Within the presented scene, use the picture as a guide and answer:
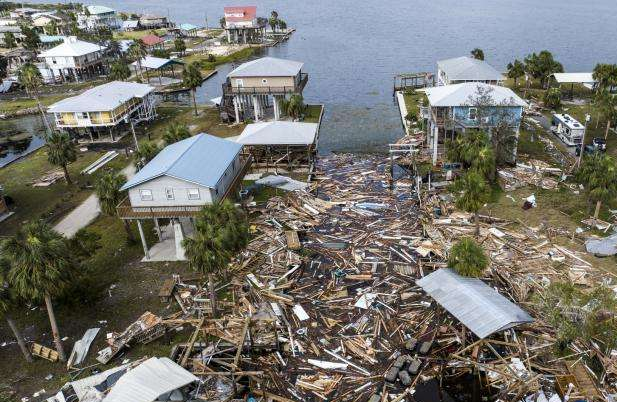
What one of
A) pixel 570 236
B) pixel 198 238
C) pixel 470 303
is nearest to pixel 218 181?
pixel 198 238

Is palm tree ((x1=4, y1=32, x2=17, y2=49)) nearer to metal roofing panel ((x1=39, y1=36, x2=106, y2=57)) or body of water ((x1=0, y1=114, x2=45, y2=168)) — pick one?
metal roofing panel ((x1=39, y1=36, x2=106, y2=57))

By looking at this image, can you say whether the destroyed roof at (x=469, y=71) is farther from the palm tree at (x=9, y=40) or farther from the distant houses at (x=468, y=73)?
the palm tree at (x=9, y=40)

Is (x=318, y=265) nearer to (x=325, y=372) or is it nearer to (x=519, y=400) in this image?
(x=325, y=372)

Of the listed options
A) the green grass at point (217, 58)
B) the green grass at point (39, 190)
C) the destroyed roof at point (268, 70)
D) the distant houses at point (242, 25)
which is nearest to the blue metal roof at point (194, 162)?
the green grass at point (39, 190)

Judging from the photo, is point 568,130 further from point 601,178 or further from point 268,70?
point 268,70

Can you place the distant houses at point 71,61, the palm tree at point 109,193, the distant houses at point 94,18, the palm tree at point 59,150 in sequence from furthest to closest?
the distant houses at point 94,18 → the distant houses at point 71,61 → the palm tree at point 59,150 → the palm tree at point 109,193

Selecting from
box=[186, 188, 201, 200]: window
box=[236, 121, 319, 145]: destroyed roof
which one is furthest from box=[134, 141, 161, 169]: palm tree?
box=[186, 188, 201, 200]: window

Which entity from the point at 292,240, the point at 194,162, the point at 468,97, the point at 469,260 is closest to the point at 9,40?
the point at 194,162
